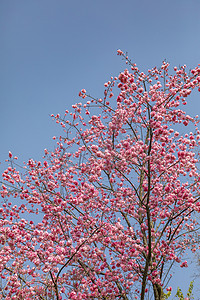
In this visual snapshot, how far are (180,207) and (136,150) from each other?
1.82 meters

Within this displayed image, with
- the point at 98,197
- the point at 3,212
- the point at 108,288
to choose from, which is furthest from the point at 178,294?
the point at 3,212

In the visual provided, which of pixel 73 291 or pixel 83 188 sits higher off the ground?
pixel 83 188

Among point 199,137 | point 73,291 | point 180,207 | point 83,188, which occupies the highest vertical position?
point 199,137

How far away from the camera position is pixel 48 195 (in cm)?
879

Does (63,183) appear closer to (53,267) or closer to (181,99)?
(53,267)

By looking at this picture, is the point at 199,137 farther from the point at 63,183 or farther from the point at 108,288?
the point at 108,288

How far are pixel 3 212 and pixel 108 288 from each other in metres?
3.70

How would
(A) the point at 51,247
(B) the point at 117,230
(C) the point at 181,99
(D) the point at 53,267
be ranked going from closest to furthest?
(D) the point at 53,267 < (A) the point at 51,247 < (B) the point at 117,230 < (C) the point at 181,99

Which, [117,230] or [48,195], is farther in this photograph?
[48,195]

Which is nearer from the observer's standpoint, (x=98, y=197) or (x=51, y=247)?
(x=51, y=247)

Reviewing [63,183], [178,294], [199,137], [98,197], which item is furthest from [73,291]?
[178,294]

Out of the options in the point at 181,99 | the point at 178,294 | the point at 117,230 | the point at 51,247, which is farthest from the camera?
the point at 178,294

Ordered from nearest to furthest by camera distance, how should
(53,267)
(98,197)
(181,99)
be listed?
(53,267)
(98,197)
(181,99)

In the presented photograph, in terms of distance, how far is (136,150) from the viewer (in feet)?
22.2
